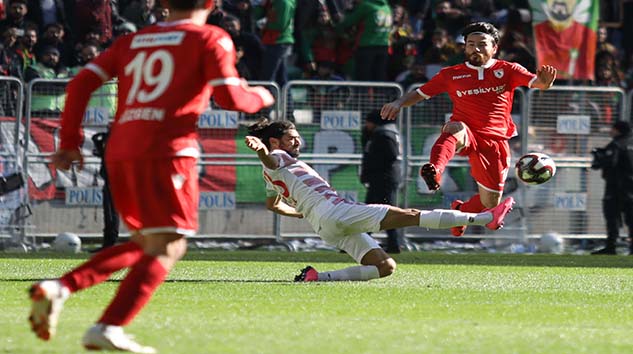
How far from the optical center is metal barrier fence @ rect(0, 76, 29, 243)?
1909 centimetres

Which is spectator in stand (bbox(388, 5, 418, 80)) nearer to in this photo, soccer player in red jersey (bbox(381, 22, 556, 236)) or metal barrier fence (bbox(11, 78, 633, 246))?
metal barrier fence (bbox(11, 78, 633, 246))

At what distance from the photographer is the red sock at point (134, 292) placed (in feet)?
22.9

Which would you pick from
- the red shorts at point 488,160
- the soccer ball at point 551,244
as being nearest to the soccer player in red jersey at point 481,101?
the red shorts at point 488,160

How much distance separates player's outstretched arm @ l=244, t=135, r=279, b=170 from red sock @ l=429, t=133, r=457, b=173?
2449 mm

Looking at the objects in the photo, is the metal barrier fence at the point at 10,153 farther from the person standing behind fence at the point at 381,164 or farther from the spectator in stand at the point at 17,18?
the person standing behind fence at the point at 381,164

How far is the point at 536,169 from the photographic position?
605 inches

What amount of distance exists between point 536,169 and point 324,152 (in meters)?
5.15

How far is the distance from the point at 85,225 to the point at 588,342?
1220 cm

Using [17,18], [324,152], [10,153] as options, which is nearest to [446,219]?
[324,152]

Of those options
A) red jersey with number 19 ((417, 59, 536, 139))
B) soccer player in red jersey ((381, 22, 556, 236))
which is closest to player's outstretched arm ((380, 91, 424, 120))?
soccer player in red jersey ((381, 22, 556, 236))

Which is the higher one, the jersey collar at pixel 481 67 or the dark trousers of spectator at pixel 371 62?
the dark trousers of spectator at pixel 371 62

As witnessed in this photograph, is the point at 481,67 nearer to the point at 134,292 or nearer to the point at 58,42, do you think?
the point at 58,42

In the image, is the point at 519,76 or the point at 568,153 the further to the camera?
the point at 568,153

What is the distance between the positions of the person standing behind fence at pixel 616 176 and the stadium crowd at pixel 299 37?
96.3 inches
